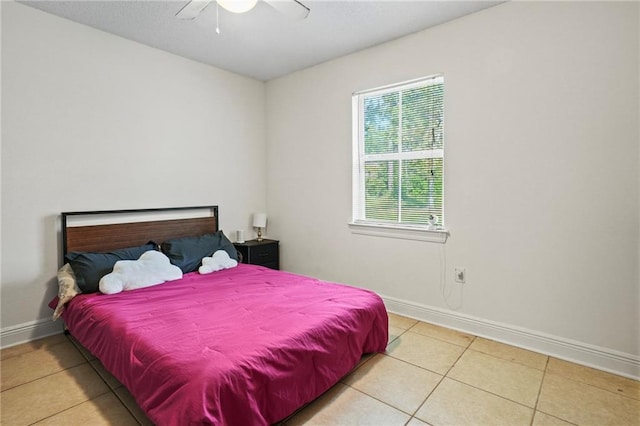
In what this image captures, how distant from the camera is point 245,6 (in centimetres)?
194

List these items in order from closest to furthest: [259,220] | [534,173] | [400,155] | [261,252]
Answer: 1. [534,173]
2. [400,155]
3. [261,252]
4. [259,220]

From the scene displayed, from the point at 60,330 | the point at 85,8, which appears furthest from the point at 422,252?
the point at 85,8

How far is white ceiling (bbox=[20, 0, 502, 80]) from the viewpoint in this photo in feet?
8.75

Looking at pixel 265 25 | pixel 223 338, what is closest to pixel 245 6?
pixel 265 25

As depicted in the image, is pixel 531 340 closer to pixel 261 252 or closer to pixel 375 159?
pixel 375 159

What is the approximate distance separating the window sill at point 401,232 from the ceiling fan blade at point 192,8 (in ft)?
7.59

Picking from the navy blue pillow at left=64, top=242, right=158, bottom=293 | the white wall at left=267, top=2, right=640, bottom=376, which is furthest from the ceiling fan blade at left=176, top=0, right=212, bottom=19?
the navy blue pillow at left=64, top=242, right=158, bottom=293

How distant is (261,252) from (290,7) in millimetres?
2676

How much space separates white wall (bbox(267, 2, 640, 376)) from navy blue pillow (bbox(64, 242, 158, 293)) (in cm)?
231

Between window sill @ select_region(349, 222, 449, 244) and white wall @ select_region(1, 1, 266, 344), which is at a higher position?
white wall @ select_region(1, 1, 266, 344)

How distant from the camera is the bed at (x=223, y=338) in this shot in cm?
154

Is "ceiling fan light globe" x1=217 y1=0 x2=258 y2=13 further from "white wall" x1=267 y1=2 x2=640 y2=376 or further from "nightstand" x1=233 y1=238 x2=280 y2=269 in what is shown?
"nightstand" x1=233 y1=238 x2=280 y2=269

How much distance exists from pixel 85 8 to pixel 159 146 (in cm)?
124

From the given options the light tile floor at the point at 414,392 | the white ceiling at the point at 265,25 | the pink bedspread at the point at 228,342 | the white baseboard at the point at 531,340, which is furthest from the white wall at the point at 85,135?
the white baseboard at the point at 531,340
